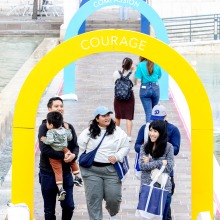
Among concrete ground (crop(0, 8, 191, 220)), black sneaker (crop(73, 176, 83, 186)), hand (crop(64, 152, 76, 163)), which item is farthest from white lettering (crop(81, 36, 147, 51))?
concrete ground (crop(0, 8, 191, 220))

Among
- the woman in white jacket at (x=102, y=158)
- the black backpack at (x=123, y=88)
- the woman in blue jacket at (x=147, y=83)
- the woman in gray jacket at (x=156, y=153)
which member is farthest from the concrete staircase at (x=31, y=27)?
the woman in gray jacket at (x=156, y=153)

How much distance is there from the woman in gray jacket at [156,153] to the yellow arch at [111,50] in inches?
11.4

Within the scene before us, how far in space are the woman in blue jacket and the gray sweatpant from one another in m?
5.11

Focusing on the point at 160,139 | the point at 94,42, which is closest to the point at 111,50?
the point at 94,42

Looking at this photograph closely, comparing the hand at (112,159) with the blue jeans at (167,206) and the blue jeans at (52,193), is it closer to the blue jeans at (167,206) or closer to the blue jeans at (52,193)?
the blue jeans at (52,193)

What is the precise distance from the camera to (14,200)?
32.7ft

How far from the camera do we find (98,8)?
1881 cm

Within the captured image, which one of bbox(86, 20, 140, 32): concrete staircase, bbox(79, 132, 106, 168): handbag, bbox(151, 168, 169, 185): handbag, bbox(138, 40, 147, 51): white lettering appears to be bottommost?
bbox(151, 168, 169, 185): handbag

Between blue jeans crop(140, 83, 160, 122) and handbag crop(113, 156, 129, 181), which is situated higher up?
blue jeans crop(140, 83, 160, 122)

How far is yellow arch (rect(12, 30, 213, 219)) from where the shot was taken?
9.78m

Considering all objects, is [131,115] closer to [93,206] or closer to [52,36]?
[93,206]

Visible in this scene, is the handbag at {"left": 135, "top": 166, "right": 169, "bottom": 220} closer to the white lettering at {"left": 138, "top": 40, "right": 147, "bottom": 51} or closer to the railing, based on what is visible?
the white lettering at {"left": 138, "top": 40, "right": 147, "bottom": 51}

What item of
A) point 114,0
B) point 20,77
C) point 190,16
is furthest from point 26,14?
point 114,0

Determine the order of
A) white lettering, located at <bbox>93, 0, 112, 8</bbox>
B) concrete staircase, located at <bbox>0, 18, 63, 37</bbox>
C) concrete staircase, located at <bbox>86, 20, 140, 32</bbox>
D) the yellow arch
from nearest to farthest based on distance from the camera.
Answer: the yellow arch < white lettering, located at <bbox>93, 0, 112, 8</bbox> < concrete staircase, located at <bbox>86, 20, 140, 32</bbox> < concrete staircase, located at <bbox>0, 18, 63, 37</bbox>
